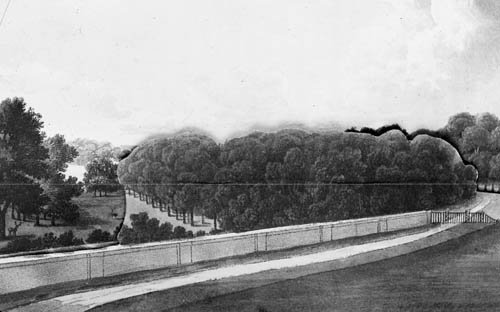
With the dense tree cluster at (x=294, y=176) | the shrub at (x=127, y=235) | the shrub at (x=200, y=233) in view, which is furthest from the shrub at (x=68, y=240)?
the shrub at (x=200, y=233)

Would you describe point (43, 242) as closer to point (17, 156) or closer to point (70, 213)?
point (70, 213)

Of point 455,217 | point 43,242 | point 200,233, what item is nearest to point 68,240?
point 43,242

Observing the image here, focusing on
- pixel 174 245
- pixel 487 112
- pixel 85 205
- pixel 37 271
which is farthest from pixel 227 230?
pixel 487 112

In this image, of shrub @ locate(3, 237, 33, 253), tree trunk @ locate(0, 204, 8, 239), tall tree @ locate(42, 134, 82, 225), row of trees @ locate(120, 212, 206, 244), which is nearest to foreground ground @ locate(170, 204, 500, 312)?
row of trees @ locate(120, 212, 206, 244)

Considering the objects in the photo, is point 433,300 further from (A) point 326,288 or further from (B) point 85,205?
(B) point 85,205

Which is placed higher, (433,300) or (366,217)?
(366,217)

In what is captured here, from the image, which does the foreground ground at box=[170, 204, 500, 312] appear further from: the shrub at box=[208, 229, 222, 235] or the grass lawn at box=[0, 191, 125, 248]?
the grass lawn at box=[0, 191, 125, 248]

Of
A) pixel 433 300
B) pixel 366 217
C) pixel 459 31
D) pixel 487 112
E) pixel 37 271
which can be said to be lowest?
pixel 433 300
